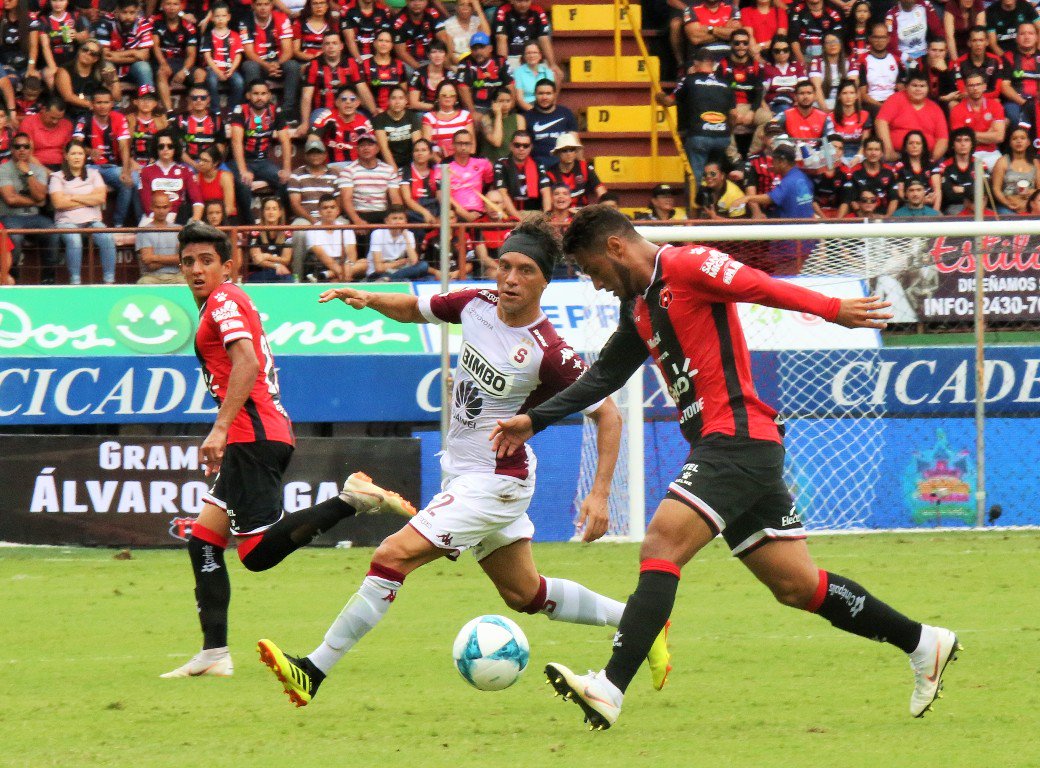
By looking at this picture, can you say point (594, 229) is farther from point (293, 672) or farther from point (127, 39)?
point (127, 39)

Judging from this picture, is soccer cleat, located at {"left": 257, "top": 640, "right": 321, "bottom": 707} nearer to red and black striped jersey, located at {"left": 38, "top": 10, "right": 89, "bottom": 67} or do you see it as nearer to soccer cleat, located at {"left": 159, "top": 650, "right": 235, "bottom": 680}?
soccer cleat, located at {"left": 159, "top": 650, "right": 235, "bottom": 680}

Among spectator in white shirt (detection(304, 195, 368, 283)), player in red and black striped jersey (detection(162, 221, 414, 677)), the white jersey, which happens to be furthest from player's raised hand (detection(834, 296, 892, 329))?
spectator in white shirt (detection(304, 195, 368, 283))

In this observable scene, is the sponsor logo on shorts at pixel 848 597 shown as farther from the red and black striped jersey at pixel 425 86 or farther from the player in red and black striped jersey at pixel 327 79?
the red and black striped jersey at pixel 425 86

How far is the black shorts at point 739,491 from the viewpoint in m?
5.31

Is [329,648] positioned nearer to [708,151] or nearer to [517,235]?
[517,235]

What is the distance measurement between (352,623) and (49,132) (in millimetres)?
11278

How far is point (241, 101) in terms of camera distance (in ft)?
54.0

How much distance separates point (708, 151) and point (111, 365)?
7.59 meters

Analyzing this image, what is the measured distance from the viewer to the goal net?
1234 centimetres

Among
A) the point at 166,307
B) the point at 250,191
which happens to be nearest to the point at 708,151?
the point at 250,191

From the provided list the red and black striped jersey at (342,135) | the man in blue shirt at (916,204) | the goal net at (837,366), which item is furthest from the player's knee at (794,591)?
the red and black striped jersey at (342,135)

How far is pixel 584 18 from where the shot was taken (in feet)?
64.2

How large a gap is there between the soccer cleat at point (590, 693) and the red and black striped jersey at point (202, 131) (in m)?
11.8

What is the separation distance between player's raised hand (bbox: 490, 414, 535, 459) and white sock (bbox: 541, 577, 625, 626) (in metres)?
1.16
